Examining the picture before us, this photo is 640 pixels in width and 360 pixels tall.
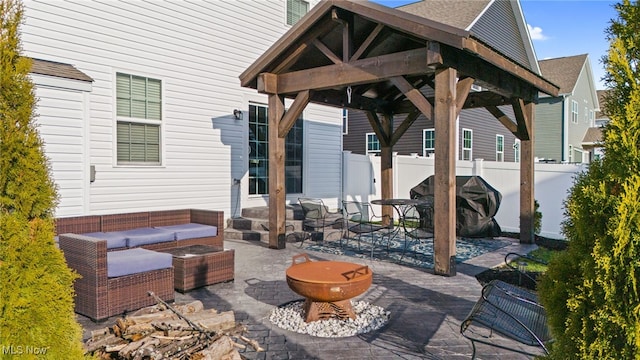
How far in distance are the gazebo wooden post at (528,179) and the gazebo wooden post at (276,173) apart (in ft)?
14.7

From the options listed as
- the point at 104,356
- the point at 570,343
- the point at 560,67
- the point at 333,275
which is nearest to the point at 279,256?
the point at 333,275

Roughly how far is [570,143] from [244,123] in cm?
1869

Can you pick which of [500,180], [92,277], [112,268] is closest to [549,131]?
[500,180]

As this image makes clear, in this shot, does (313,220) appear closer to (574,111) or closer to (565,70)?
(574,111)

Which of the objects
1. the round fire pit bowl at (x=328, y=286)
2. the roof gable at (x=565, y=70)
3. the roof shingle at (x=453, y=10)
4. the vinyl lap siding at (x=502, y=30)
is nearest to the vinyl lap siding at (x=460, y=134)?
the vinyl lap siding at (x=502, y=30)

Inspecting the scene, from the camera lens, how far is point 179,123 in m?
8.42

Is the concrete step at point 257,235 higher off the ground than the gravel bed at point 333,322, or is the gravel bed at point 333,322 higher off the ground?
the concrete step at point 257,235

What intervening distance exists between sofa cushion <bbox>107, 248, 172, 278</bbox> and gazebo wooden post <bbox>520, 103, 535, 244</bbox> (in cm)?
647

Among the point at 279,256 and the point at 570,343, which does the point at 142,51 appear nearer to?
the point at 279,256

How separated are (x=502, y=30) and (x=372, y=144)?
21.2 ft

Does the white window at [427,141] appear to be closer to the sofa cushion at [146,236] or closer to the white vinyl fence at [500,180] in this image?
the white vinyl fence at [500,180]

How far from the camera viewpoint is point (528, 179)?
8.09 meters

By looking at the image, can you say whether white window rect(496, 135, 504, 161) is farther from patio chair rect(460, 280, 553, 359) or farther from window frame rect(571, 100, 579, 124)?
patio chair rect(460, 280, 553, 359)

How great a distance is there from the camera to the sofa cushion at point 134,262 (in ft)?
13.4
